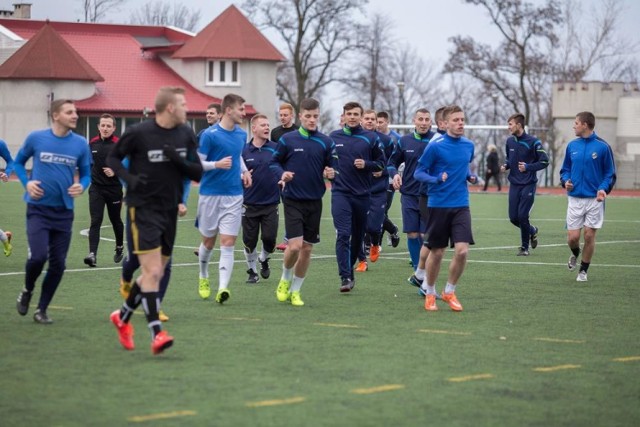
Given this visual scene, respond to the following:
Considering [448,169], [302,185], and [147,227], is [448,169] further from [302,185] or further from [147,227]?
[147,227]

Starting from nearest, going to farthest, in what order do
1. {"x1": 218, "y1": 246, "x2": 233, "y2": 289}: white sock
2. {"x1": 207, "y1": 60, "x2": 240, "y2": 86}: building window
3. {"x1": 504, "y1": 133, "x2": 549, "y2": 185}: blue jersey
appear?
{"x1": 218, "y1": 246, "x2": 233, "y2": 289}: white sock
{"x1": 504, "y1": 133, "x2": 549, "y2": 185}: blue jersey
{"x1": 207, "y1": 60, "x2": 240, "y2": 86}: building window

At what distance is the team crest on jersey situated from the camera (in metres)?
11.4

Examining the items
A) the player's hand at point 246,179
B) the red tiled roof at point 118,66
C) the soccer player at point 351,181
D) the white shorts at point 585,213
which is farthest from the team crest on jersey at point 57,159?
the red tiled roof at point 118,66

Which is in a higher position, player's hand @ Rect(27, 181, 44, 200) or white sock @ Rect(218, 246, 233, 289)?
player's hand @ Rect(27, 181, 44, 200)

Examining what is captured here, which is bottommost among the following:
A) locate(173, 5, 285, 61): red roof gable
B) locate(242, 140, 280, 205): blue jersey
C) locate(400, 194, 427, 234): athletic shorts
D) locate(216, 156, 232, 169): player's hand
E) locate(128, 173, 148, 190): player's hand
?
locate(400, 194, 427, 234): athletic shorts

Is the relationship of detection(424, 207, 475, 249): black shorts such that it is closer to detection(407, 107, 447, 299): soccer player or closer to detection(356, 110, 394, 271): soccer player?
detection(407, 107, 447, 299): soccer player

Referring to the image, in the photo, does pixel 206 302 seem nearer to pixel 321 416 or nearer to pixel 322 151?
pixel 322 151

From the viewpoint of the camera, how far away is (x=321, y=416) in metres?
7.78

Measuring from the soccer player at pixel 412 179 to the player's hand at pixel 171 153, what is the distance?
567cm

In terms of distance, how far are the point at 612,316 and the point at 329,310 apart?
3032 millimetres

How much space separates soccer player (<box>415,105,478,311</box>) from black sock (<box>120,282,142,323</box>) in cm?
393

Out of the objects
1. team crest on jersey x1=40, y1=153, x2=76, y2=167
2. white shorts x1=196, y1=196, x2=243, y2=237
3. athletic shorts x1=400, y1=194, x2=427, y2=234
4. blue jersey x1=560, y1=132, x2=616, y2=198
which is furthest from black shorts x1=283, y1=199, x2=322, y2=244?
blue jersey x1=560, y1=132, x2=616, y2=198

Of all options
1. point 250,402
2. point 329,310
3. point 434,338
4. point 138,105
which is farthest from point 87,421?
point 138,105

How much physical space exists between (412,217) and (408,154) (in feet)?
3.36
